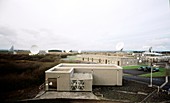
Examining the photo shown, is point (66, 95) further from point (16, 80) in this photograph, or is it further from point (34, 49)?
point (34, 49)

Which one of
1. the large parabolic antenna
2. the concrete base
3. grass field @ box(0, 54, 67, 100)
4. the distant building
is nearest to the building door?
the concrete base

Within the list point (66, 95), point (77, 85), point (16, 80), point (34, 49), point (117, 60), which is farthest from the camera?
point (117, 60)

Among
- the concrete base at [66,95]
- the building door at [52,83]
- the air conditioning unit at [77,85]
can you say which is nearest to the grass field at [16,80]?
the concrete base at [66,95]

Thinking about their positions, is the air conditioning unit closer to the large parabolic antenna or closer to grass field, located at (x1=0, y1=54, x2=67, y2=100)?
A: grass field, located at (x1=0, y1=54, x2=67, y2=100)

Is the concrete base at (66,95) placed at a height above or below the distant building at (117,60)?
below

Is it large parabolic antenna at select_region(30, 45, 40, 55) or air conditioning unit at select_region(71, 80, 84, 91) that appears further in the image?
large parabolic antenna at select_region(30, 45, 40, 55)

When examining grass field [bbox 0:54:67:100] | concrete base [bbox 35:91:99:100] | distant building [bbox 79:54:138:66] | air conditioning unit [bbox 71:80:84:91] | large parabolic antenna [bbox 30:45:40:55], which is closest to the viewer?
concrete base [bbox 35:91:99:100]

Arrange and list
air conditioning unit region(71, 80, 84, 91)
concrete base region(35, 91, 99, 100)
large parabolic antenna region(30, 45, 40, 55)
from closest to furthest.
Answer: concrete base region(35, 91, 99, 100), air conditioning unit region(71, 80, 84, 91), large parabolic antenna region(30, 45, 40, 55)

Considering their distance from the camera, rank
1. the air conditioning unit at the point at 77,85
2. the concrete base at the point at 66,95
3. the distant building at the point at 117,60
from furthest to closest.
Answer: the distant building at the point at 117,60 → the air conditioning unit at the point at 77,85 → the concrete base at the point at 66,95

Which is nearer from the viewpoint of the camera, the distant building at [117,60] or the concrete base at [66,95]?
the concrete base at [66,95]

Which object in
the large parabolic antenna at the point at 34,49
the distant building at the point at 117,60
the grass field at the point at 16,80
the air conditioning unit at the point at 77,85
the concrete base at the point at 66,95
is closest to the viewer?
the concrete base at the point at 66,95

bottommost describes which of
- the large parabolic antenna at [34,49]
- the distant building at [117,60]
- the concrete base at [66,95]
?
the concrete base at [66,95]

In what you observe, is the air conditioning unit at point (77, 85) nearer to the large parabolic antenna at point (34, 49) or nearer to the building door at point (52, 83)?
the building door at point (52, 83)

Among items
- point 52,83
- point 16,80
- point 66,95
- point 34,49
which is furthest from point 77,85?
point 34,49
